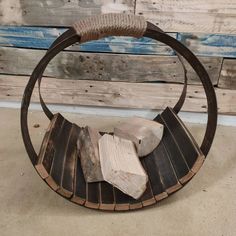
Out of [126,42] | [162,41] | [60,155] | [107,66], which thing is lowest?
[60,155]

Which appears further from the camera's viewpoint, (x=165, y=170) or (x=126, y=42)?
(x=126, y=42)

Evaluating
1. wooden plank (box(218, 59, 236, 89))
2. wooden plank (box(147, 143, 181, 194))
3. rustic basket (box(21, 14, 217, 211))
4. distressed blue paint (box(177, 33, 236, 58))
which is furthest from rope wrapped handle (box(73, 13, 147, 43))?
wooden plank (box(218, 59, 236, 89))

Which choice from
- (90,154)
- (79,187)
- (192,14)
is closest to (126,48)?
(192,14)

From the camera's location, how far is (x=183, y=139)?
1.10m

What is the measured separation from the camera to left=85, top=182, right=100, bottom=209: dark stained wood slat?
99cm

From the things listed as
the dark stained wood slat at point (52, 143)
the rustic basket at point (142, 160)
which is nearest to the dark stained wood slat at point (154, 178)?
the rustic basket at point (142, 160)

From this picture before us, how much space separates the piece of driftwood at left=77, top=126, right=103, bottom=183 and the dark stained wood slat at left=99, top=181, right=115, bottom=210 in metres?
0.03

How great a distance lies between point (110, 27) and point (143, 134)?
0.46m

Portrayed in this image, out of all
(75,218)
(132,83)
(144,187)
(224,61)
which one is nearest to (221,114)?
(224,61)

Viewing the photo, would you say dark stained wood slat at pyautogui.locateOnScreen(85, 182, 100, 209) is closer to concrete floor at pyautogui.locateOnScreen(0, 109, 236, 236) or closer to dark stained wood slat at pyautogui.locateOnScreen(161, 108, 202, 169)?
concrete floor at pyautogui.locateOnScreen(0, 109, 236, 236)

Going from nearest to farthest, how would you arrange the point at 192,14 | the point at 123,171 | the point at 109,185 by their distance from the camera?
1. the point at 123,171
2. the point at 109,185
3. the point at 192,14

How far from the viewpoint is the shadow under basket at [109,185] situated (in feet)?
3.21

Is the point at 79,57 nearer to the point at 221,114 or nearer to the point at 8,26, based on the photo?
the point at 8,26

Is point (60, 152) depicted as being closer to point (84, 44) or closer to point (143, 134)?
point (143, 134)
